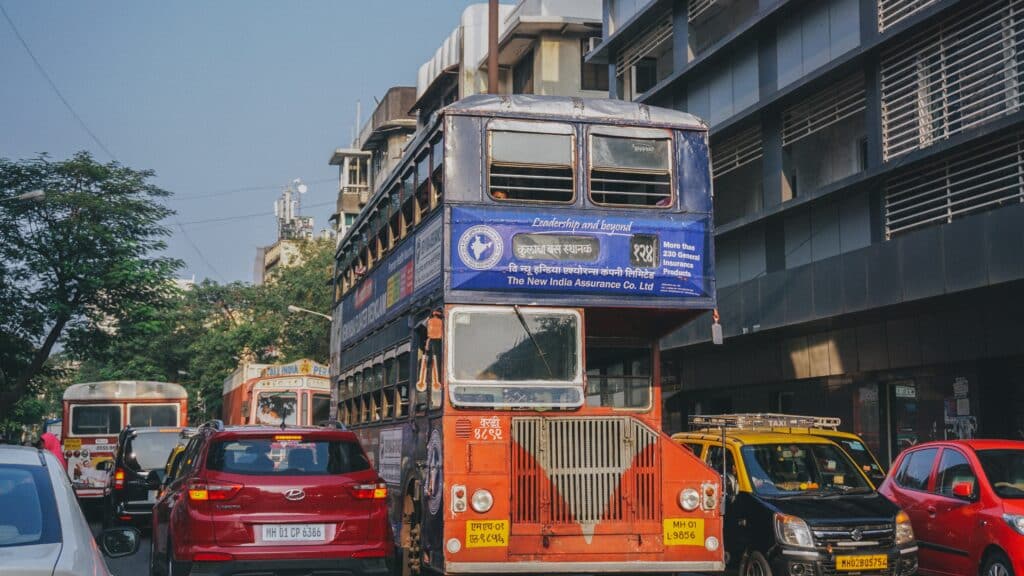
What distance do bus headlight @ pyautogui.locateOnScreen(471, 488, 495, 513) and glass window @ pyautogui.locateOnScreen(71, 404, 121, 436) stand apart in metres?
21.2

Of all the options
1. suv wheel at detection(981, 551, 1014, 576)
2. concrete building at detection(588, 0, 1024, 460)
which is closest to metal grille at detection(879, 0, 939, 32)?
concrete building at detection(588, 0, 1024, 460)

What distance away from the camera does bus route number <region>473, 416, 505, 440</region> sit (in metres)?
10.9

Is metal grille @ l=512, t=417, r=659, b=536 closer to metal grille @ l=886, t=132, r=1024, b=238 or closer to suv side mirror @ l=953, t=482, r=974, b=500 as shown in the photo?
suv side mirror @ l=953, t=482, r=974, b=500

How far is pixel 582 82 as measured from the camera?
41.9 m

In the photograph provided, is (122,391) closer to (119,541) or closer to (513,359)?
(513,359)

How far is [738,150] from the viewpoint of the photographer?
28641mm

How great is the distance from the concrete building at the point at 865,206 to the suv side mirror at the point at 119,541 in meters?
13.9

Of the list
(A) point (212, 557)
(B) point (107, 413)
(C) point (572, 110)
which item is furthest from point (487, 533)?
(B) point (107, 413)

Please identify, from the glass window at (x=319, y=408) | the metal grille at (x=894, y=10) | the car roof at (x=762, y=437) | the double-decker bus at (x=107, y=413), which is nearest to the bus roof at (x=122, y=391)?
the double-decker bus at (x=107, y=413)

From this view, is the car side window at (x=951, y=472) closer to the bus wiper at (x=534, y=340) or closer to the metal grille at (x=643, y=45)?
the bus wiper at (x=534, y=340)

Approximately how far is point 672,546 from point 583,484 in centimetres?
96

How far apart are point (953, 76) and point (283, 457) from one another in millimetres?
14186

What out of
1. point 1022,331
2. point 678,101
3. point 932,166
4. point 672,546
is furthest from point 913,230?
point 672,546

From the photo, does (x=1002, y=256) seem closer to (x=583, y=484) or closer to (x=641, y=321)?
(x=641, y=321)
